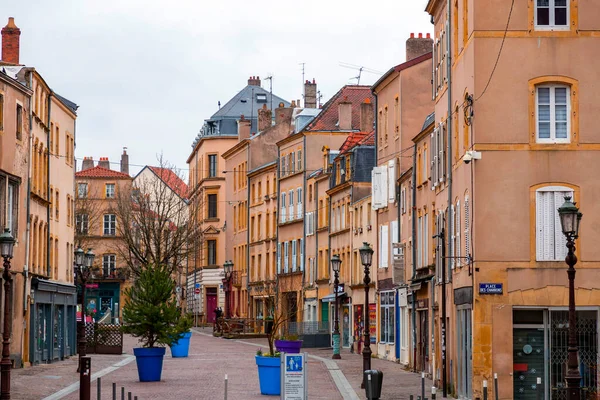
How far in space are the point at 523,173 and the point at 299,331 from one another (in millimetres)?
39544

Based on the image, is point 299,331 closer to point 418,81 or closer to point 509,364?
point 418,81

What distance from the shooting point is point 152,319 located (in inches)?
1503

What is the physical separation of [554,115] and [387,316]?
2466 cm

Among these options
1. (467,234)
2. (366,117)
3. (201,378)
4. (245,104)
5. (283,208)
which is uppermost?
(245,104)

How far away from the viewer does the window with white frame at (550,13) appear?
3136 centimetres

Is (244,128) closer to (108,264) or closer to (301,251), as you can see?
(108,264)

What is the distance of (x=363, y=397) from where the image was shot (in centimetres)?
3309

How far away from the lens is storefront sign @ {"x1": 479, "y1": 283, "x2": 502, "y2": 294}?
31000 mm

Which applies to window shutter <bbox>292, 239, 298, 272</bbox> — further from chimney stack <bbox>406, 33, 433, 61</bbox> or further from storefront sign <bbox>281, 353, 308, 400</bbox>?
storefront sign <bbox>281, 353, 308, 400</bbox>

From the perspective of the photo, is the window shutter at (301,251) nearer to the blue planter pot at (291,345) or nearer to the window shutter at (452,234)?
the blue planter pot at (291,345)

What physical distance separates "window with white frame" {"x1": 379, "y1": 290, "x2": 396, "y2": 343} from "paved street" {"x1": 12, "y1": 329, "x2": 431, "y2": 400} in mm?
1246

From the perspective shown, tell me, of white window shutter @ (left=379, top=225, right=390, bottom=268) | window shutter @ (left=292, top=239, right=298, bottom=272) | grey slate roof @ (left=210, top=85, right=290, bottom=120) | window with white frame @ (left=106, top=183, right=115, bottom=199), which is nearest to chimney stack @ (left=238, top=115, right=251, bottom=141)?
grey slate roof @ (left=210, top=85, right=290, bottom=120)

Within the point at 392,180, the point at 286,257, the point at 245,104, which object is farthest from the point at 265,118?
the point at 392,180

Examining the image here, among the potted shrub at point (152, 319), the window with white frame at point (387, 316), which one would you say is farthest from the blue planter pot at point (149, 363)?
the window with white frame at point (387, 316)
